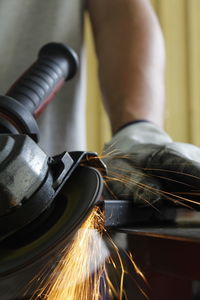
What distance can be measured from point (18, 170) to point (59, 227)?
0.28 ft

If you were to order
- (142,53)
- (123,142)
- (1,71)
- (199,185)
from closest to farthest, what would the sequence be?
1. (199,185)
2. (123,142)
3. (1,71)
4. (142,53)

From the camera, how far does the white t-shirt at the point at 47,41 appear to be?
1.14 m

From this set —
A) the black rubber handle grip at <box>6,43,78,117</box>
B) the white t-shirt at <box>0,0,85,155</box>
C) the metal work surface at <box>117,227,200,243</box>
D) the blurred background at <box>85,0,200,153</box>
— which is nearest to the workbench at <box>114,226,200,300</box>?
the metal work surface at <box>117,227,200,243</box>

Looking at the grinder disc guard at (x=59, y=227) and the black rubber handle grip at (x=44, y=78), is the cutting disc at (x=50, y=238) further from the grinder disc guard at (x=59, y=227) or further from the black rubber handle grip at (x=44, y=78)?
the black rubber handle grip at (x=44, y=78)

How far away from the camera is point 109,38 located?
133cm

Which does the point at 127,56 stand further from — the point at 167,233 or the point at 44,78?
the point at 167,233

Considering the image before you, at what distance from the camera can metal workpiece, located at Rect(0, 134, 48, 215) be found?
483 millimetres

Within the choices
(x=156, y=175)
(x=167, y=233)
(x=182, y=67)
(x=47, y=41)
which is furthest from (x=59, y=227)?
(x=182, y=67)

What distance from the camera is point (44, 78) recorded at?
795 mm

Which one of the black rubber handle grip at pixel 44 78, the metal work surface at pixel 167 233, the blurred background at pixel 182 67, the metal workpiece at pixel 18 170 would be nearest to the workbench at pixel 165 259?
the metal work surface at pixel 167 233

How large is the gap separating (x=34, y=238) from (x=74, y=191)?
84 mm

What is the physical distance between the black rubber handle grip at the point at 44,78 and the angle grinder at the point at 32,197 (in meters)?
0.11

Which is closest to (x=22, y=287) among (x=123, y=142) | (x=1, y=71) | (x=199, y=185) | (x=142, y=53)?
(x=199, y=185)

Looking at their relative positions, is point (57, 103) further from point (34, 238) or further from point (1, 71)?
point (34, 238)
